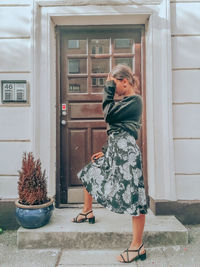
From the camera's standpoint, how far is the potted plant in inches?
106

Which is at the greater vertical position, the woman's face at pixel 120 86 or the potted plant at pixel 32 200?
the woman's face at pixel 120 86

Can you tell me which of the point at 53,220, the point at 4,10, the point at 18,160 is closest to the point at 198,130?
the point at 53,220

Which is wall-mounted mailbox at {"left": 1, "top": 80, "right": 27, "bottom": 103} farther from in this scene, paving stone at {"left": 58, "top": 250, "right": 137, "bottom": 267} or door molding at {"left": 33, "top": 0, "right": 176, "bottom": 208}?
paving stone at {"left": 58, "top": 250, "right": 137, "bottom": 267}

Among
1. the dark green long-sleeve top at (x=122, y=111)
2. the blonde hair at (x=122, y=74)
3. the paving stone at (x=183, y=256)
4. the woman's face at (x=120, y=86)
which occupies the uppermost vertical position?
the blonde hair at (x=122, y=74)

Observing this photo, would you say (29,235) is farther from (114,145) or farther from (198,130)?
(198,130)

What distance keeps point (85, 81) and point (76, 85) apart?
140 millimetres

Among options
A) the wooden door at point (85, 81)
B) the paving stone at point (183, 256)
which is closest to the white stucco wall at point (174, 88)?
the wooden door at point (85, 81)

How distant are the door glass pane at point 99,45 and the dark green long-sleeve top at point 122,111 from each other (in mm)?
1431

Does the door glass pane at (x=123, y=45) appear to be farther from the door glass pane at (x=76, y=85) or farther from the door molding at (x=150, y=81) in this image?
the door glass pane at (x=76, y=85)

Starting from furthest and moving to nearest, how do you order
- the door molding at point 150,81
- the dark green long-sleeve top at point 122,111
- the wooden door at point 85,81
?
the wooden door at point 85,81 → the door molding at point 150,81 → the dark green long-sleeve top at point 122,111

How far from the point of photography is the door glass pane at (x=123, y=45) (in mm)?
3586

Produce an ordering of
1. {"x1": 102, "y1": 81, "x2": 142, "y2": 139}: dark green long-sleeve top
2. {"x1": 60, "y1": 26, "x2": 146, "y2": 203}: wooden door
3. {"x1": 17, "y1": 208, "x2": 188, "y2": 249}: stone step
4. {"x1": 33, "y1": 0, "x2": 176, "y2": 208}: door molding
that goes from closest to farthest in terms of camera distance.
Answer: {"x1": 102, "y1": 81, "x2": 142, "y2": 139}: dark green long-sleeve top < {"x1": 17, "y1": 208, "x2": 188, "y2": 249}: stone step < {"x1": 33, "y1": 0, "x2": 176, "y2": 208}: door molding < {"x1": 60, "y1": 26, "x2": 146, "y2": 203}: wooden door

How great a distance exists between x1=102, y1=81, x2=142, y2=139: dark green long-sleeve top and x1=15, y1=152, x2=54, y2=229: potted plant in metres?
1.04

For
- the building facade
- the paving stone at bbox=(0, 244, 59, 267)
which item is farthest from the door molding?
the paving stone at bbox=(0, 244, 59, 267)
